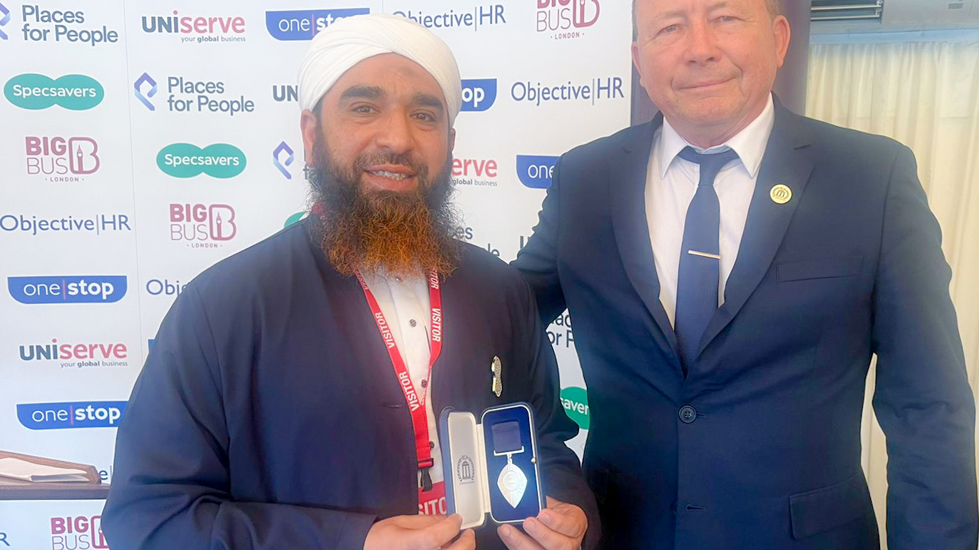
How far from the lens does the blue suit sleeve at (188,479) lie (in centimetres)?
121

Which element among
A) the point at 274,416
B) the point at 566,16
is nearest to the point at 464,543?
the point at 274,416

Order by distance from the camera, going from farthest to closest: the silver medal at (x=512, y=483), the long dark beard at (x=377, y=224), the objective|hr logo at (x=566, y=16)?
the objective|hr logo at (x=566, y=16) < the long dark beard at (x=377, y=224) < the silver medal at (x=512, y=483)

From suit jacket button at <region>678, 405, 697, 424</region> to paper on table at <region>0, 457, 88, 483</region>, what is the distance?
3279 mm

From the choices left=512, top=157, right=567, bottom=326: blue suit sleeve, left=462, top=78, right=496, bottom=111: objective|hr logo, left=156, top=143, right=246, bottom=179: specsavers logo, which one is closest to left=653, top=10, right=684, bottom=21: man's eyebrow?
left=512, top=157, right=567, bottom=326: blue suit sleeve

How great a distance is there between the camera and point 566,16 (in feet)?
10.0

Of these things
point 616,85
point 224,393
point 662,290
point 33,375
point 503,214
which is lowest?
point 33,375

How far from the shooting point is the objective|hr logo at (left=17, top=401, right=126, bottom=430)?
3391 mm

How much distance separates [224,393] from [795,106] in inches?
92.9

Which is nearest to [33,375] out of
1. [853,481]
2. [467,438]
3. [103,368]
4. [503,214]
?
[103,368]

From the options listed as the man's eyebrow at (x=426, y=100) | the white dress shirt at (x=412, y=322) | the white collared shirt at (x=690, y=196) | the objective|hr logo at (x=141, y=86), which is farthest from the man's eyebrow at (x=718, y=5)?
the objective|hr logo at (x=141, y=86)

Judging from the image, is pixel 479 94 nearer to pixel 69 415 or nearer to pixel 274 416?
pixel 274 416

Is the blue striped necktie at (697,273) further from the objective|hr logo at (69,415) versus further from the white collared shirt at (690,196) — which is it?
the objective|hr logo at (69,415)

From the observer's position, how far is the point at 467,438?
1253 mm

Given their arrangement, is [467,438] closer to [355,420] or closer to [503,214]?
[355,420]
